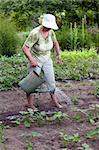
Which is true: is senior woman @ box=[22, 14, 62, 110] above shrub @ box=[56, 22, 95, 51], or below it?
above

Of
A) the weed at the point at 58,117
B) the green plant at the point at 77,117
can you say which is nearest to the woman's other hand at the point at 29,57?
the weed at the point at 58,117

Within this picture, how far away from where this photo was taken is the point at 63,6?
1898 centimetres

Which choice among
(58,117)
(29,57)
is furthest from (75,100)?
(58,117)

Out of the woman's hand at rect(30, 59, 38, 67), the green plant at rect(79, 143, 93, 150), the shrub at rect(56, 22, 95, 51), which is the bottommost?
the shrub at rect(56, 22, 95, 51)

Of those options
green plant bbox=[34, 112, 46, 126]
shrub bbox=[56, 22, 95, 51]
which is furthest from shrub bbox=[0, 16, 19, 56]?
green plant bbox=[34, 112, 46, 126]

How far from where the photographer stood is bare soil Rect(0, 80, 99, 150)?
5.69 metres

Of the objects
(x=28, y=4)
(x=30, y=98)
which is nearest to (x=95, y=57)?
(x=30, y=98)

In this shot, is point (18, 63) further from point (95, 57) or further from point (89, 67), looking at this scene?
point (95, 57)

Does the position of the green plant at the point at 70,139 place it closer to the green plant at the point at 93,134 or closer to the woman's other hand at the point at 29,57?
the green plant at the point at 93,134

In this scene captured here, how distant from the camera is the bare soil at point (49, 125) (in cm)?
569

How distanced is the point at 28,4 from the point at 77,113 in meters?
12.3

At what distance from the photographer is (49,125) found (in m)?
6.55

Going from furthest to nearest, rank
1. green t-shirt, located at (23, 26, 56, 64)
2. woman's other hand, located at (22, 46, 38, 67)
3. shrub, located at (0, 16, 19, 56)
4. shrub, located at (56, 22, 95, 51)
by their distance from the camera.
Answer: shrub, located at (56, 22, 95, 51) → shrub, located at (0, 16, 19, 56) → green t-shirt, located at (23, 26, 56, 64) → woman's other hand, located at (22, 46, 38, 67)

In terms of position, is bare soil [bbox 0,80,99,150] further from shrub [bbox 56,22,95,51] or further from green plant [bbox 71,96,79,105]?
shrub [bbox 56,22,95,51]
